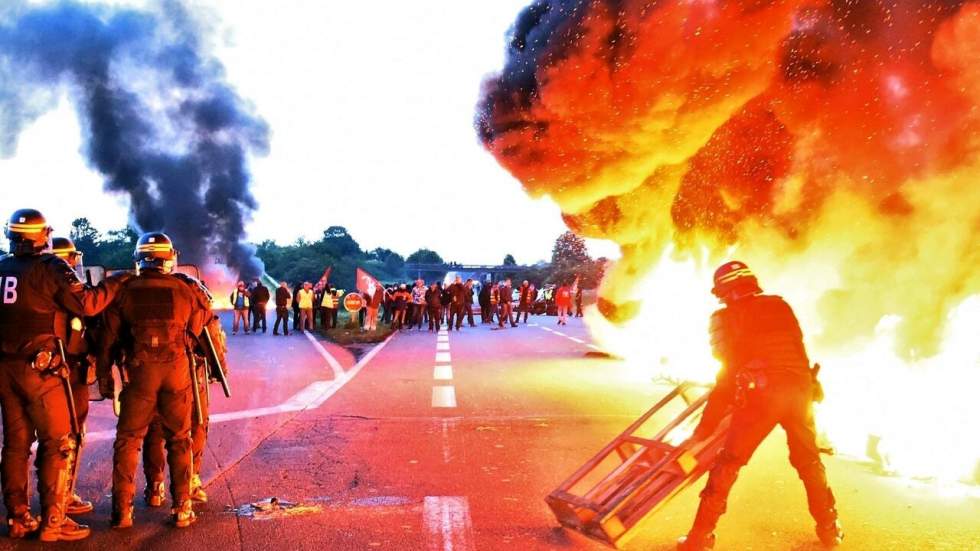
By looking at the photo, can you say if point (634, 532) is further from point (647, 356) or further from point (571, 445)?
point (647, 356)

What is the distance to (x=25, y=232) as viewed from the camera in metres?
4.87

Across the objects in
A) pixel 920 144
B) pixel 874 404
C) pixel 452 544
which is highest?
pixel 920 144

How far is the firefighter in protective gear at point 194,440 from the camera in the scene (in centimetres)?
525

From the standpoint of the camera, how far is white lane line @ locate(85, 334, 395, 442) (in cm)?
808

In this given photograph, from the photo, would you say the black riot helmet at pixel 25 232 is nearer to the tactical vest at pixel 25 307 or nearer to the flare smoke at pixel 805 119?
the tactical vest at pixel 25 307

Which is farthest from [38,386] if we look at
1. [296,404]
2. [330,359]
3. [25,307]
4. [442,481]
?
[330,359]

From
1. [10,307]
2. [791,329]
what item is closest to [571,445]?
[791,329]

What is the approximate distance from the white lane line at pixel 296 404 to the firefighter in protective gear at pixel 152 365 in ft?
10.3

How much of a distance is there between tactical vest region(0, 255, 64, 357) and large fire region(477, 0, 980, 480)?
593cm

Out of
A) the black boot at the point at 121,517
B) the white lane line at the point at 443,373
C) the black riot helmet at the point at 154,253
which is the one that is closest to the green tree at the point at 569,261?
the white lane line at the point at 443,373

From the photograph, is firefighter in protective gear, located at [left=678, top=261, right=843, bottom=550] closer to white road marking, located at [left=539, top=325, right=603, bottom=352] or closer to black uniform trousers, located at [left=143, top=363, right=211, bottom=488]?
black uniform trousers, located at [left=143, top=363, right=211, bottom=488]

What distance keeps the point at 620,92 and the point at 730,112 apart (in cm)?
134

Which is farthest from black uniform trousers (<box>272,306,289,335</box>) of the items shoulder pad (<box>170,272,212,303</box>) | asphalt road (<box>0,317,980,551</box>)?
shoulder pad (<box>170,272,212,303</box>)

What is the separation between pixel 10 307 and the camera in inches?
186
